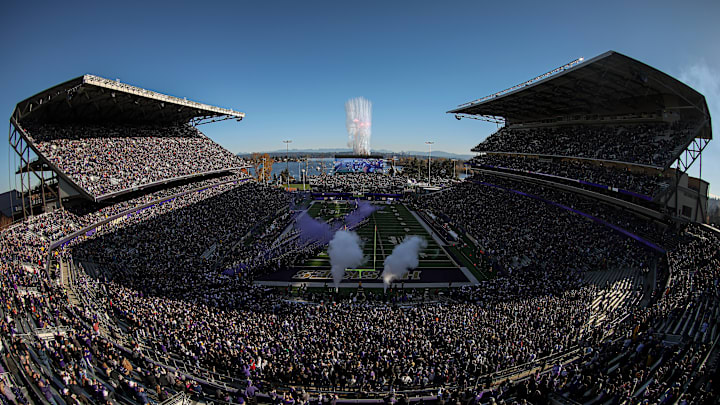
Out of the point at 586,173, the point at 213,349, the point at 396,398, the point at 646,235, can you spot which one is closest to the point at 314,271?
the point at 213,349

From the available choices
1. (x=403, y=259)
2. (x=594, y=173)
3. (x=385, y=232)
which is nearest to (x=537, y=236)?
(x=594, y=173)

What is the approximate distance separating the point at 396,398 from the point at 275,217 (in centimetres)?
3211

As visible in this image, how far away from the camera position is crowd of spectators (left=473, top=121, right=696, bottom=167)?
2400 centimetres

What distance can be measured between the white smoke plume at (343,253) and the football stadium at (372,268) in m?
0.25

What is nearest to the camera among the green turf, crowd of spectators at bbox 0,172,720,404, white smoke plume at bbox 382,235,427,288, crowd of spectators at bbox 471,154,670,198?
crowd of spectators at bbox 0,172,720,404

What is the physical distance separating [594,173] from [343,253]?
74.1 ft

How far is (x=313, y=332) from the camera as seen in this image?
13289mm

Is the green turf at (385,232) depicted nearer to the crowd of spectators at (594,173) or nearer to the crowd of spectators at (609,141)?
the crowd of spectators at (594,173)

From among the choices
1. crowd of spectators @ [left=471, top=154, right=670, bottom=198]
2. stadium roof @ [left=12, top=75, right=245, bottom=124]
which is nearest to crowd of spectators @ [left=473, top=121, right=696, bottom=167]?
crowd of spectators @ [left=471, top=154, right=670, bottom=198]

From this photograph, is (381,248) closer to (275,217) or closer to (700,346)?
(275,217)

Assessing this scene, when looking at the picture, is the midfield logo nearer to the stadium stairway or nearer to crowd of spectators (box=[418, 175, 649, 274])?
crowd of spectators (box=[418, 175, 649, 274])

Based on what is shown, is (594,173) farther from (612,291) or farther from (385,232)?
(385,232)

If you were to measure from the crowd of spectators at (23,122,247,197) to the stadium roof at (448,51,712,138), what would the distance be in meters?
36.2

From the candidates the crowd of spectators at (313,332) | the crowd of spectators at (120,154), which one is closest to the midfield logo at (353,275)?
the crowd of spectators at (313,332)
